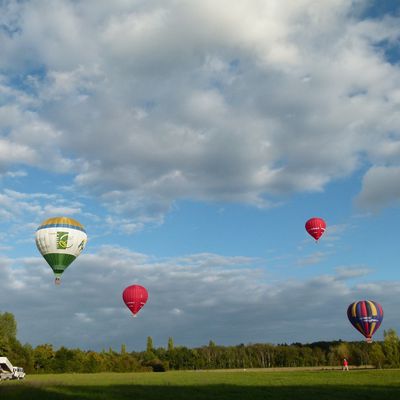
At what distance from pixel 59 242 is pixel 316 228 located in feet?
132

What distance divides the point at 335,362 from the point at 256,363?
36640 mm

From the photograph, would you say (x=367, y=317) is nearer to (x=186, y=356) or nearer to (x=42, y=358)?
(x=42, y=358)

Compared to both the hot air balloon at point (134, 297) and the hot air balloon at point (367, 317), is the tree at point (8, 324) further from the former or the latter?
the hot air balloon at point (367, 317)

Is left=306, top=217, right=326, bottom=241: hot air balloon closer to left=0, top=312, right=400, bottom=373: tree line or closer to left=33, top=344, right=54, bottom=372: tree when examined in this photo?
left=0, top=312, right=400, bottom=373: tree line

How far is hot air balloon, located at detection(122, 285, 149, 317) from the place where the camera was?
86562mm

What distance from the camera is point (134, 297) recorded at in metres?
86.6

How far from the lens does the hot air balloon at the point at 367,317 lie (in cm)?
8656

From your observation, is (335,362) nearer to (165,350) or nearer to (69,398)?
(165,350)

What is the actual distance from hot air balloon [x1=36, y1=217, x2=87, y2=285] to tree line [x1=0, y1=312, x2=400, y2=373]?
5441cm

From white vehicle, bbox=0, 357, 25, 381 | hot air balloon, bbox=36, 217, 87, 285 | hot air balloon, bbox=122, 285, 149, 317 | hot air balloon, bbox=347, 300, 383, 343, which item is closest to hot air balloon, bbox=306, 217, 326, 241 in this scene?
hot air balloon, bbox=347, 300, 383, 343

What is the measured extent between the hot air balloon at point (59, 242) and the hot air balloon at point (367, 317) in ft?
156

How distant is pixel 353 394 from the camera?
33844mm

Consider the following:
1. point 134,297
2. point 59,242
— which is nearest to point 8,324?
point 134,297

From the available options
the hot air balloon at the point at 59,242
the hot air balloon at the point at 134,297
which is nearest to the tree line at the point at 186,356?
the hot air balloon at the point at 134,297
